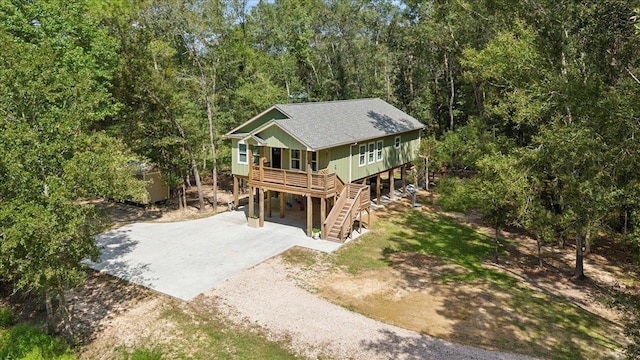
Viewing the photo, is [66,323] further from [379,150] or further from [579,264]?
[579,264]

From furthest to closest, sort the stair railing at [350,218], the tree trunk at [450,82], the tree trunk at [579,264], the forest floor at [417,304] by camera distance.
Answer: the tree trunk at [450,82] < the stair railing at [350,218] < the tree trunk at [579,264] < the forest floor at [417,304]

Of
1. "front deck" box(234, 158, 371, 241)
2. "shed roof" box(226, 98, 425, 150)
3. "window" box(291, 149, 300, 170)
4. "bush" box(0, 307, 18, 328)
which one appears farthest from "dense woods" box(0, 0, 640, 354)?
"window" box(291, 149, 300, 170)

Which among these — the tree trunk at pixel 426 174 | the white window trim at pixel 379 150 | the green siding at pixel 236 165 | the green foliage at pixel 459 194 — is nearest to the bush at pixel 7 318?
the green siding at pixel 236 165

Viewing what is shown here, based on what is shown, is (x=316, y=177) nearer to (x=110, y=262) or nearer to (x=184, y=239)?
(x=184, y=239)

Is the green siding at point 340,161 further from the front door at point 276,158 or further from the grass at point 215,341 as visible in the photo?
the grass at point 215,341

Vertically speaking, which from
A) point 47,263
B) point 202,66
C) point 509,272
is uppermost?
point 202,66

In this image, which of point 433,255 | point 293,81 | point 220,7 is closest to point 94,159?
point 433,255

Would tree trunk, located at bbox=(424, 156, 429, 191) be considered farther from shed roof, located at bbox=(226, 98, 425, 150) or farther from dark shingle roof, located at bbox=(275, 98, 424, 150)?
shed roof, located at bbox=(226, 98, 425, 150)
